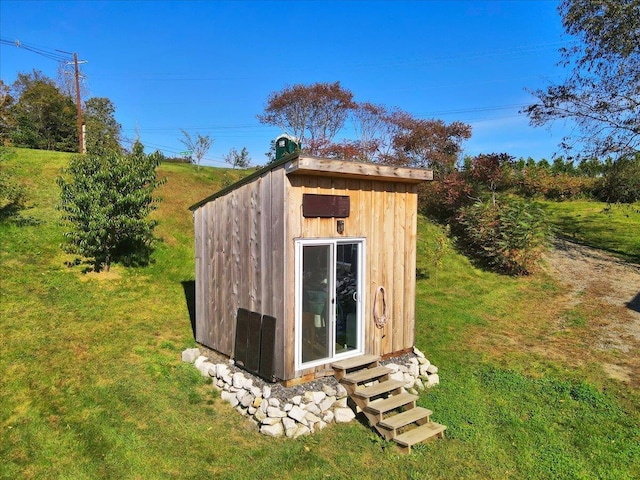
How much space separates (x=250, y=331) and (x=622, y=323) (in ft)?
24.5

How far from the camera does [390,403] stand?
4.68 metres

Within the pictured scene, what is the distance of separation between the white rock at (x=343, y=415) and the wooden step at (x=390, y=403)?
11.0 inches

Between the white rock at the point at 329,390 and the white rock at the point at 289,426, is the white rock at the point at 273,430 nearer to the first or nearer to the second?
the white rock at the point at 289,426

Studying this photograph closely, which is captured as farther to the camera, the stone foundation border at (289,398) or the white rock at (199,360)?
the white rock at (199,360)

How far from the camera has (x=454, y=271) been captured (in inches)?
464

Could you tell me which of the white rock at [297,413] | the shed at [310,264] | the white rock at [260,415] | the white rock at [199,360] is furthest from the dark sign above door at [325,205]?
the white rock at [199,360]

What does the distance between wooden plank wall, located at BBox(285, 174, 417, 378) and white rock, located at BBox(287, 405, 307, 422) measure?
0.41 metres

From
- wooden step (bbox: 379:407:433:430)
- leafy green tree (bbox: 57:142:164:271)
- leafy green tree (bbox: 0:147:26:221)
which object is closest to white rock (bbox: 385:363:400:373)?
wooden step (bbox: 379:407:433:430)

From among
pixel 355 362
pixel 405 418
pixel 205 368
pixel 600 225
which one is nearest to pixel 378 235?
pixel 355 362

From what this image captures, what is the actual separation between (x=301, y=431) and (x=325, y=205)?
2.65 meters

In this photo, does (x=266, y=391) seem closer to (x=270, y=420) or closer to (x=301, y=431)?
(x=270, y=420)

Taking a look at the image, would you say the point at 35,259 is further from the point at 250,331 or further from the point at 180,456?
the point at 180,456

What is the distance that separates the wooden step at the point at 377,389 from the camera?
4.72 metres

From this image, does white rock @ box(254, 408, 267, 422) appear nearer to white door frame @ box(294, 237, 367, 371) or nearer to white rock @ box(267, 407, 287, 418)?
white rock @ box(267, 407, 287, 418)
